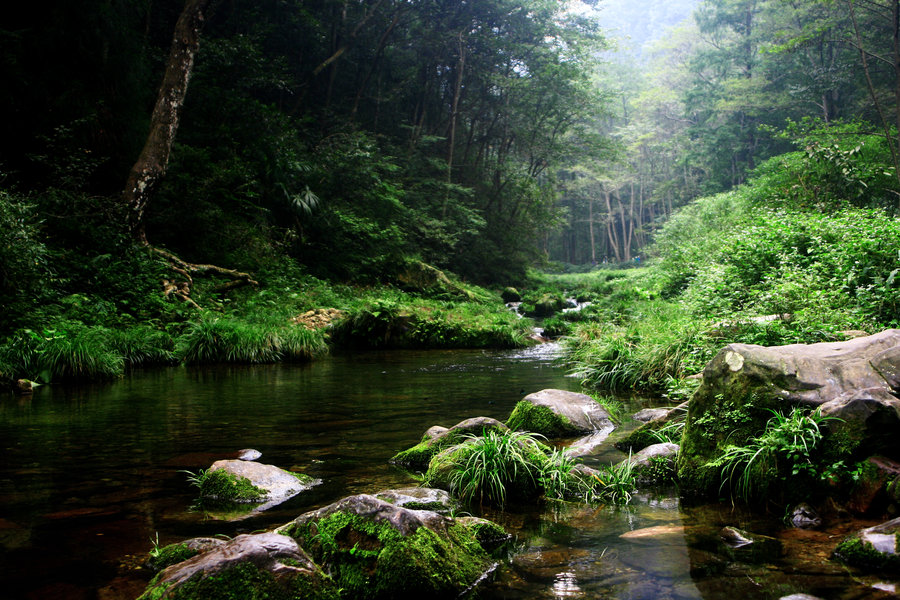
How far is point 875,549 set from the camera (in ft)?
8.12

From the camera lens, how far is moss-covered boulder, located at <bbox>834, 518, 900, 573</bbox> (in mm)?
2426

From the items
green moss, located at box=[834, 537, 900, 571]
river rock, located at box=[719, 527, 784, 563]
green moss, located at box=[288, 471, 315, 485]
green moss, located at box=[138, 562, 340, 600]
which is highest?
green moss, located at box=[138, 562, 340, 600]

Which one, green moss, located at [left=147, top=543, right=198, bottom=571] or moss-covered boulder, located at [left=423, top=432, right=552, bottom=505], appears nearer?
green moss, located at [left=147, top=543, right=198, bottom=571]

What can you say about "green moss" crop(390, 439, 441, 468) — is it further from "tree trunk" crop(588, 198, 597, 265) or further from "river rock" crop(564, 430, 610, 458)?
"tree trunk" crop(588, 198, 597, 265)

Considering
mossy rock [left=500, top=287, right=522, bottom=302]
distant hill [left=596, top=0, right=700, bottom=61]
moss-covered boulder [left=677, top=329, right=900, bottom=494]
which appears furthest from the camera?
distant hill [left=596, top=0, right=700, bottom=61]

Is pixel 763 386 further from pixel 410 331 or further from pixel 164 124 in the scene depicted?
pixel 164 124

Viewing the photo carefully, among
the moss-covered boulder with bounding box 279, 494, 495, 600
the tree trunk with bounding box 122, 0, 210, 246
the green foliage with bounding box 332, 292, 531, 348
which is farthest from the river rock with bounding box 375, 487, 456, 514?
the tree trunk with bounding box 122, 0, 210, 246

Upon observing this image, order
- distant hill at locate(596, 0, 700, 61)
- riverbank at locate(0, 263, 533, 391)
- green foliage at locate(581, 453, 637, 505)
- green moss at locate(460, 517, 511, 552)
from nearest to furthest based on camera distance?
1. green moss at locate(460, 517, 511, 552)
2. green foliage at locate(581, 453, 637, 505)
3. riverbank at locate(0, 263, 533, 391)
4. distant hill at locate(596, 0, 700, 61)

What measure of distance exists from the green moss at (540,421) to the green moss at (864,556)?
290 cm

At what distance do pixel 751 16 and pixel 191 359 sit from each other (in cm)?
4682

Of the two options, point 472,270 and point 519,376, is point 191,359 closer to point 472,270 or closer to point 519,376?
point 519,376

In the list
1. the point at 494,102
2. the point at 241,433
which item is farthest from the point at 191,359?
the point at 494,102

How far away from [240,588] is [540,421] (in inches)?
148

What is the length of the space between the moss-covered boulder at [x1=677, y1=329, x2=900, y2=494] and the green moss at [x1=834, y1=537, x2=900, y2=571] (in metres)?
0.96
